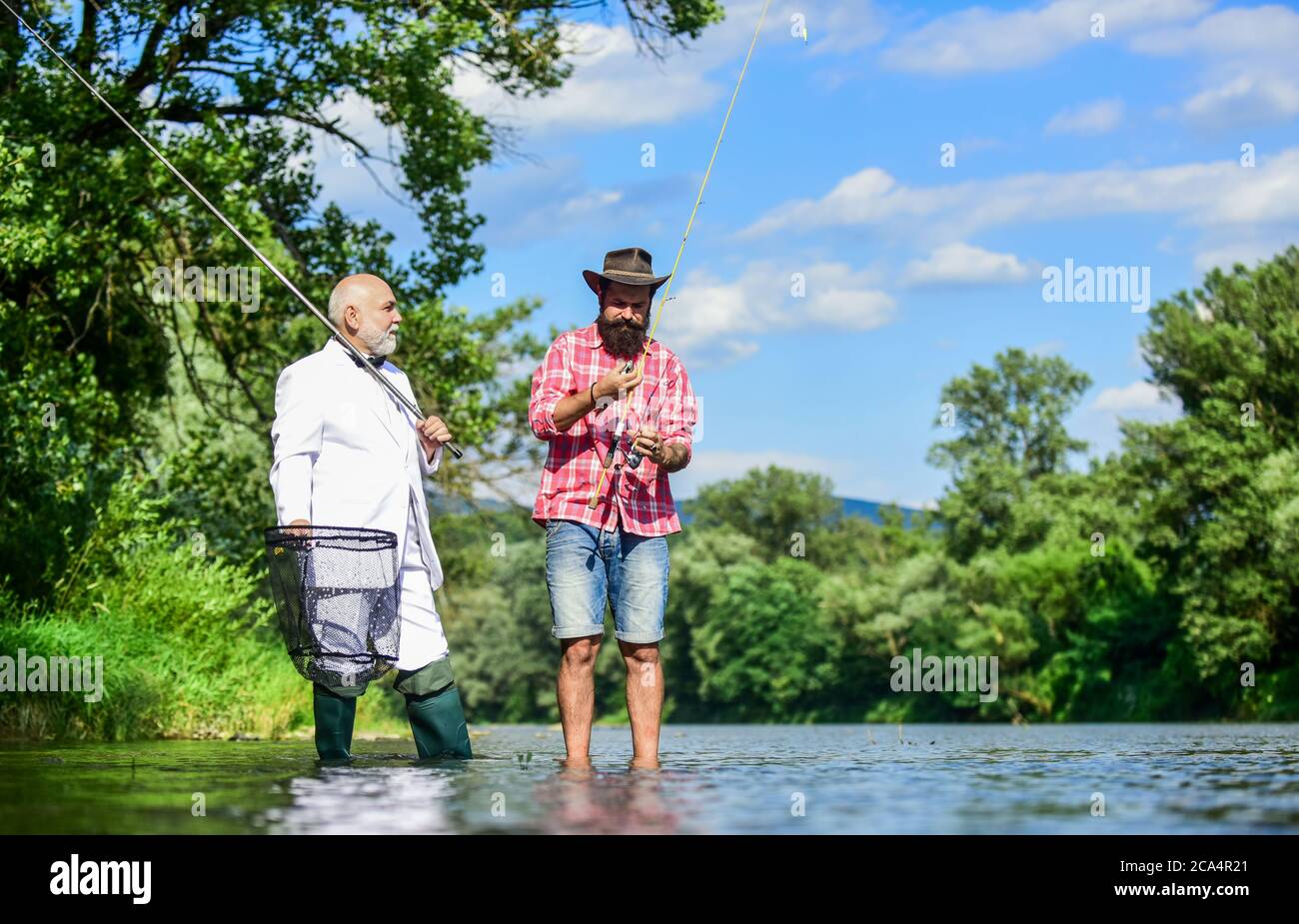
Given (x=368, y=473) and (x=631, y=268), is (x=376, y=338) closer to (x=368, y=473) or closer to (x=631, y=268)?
(x=368, y=473)

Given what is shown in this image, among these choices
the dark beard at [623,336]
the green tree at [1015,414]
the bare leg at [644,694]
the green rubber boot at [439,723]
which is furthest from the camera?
the green tree at [1015,414]

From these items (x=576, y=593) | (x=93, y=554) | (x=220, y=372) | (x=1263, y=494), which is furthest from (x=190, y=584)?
(x=1263, y=494)

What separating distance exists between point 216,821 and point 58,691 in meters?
8.26

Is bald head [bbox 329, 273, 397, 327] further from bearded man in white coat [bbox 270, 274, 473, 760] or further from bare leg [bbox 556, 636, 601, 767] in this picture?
Answer: bare leg [bbox 556, 636, 601, 767]

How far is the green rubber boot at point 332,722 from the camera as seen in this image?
23.2 feet

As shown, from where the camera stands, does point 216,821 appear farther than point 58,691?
No

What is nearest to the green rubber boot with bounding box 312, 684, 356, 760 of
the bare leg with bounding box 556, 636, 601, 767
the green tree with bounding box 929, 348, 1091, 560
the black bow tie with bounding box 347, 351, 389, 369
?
the bare leg with bounding box 556, 636, 601, 767

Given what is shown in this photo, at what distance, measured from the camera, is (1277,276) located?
48594 mm

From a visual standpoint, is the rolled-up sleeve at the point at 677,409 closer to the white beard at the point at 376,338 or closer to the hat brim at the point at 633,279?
the hat brim at the point at 633,279

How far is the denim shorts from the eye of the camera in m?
7.39

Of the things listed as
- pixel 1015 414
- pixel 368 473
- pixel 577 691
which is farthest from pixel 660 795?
pixel 1015 414

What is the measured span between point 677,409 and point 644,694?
134 cm

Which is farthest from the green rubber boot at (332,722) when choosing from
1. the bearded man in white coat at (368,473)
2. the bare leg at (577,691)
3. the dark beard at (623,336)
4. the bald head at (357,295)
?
the dark beard at (623,336)
